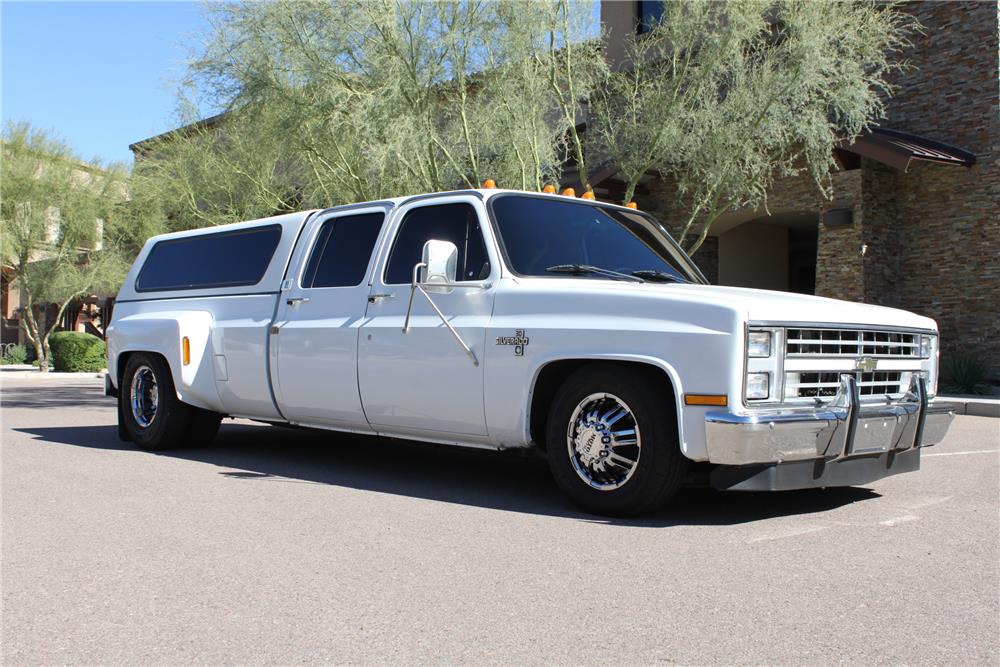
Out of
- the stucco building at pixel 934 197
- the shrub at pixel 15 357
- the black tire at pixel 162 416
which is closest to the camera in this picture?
the black tire at pixel 162 416

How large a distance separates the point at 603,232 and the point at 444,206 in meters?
1.12

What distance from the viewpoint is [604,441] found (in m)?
5.74

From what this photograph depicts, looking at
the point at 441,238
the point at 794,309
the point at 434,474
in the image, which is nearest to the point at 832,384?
the point at 794,309

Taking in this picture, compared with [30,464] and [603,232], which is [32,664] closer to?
[603,232]

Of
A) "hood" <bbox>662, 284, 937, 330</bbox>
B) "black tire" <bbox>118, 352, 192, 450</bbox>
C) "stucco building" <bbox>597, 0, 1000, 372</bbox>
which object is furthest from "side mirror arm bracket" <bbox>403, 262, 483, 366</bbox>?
"stucco building" <bbox>597, 0, 1000, 372</bbox>

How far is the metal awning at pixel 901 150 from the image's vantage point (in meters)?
17.2

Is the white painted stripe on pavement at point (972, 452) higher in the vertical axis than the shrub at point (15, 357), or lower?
higher

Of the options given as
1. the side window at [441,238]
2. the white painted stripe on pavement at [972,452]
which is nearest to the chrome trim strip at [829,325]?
the side window at [441,238]

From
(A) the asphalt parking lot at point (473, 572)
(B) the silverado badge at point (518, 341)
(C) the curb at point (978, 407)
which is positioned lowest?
(C) the curb at point (978, 407)

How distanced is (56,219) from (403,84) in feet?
60.7

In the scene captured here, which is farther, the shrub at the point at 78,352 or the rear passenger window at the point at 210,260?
the shrub at the point at 78,352

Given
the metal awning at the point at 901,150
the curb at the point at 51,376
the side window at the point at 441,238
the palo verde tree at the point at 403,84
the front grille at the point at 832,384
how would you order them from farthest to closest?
the curb at the point at 51,376 < the metal awning at the point at 901,150 < the palo verde tree at the point at 403,84 < the side window at the point at 441,238 < the front grille at the point at 832,384

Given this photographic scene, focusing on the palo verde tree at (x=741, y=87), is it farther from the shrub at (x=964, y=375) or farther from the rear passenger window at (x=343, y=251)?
the rear passenger window at (x=343, y=251)

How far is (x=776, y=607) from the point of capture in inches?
158
